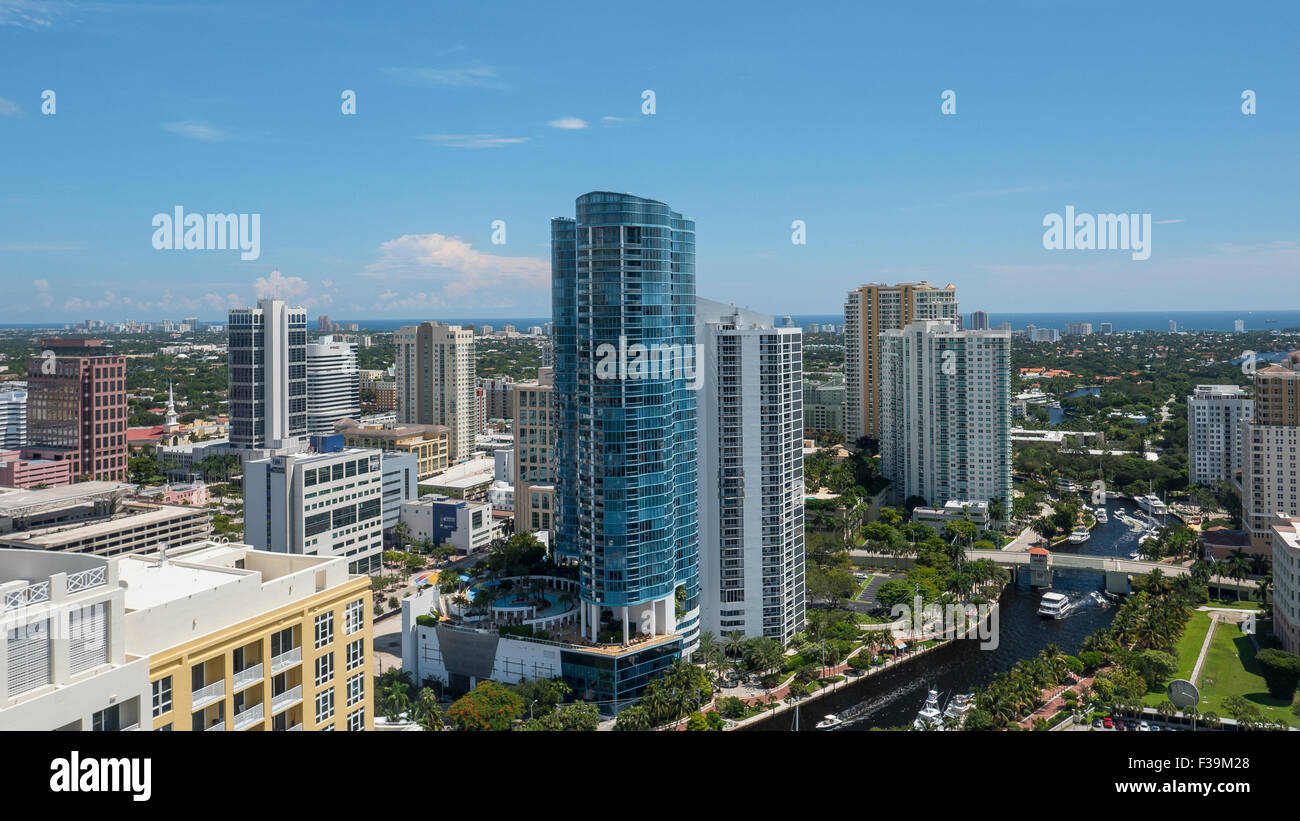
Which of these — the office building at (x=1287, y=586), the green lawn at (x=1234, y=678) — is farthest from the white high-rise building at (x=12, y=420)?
the office building at (x=1287, y=586)

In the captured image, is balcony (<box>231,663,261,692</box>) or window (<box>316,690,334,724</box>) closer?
balcony (<box>231,663,261,692</box>)

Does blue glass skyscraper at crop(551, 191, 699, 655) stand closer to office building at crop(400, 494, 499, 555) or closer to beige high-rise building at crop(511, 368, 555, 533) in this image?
beige high-rise building at crop(511, 368, 555, 533)

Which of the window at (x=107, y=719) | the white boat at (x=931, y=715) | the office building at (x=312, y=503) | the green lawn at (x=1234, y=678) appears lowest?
the white boat at (x=931, y=715)

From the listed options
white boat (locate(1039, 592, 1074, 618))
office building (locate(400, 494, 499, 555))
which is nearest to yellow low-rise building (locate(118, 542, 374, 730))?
white boat (locate(1039, 592, 1074, 618))

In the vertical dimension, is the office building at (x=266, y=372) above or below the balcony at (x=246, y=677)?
above

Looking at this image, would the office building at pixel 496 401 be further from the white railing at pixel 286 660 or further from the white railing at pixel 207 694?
the white railing at pixel 207 694

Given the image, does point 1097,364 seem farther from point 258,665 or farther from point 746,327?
point 258,665

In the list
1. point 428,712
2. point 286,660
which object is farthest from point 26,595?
point 428,712
